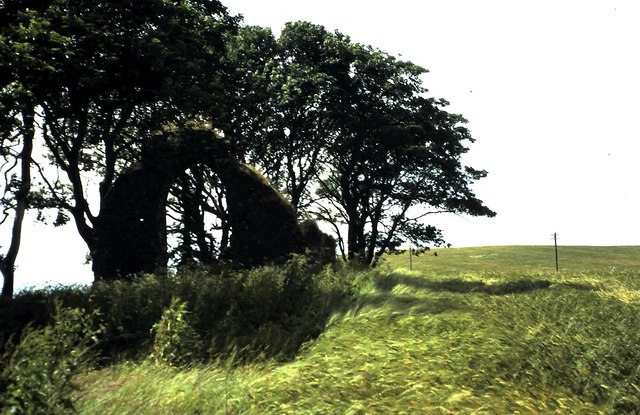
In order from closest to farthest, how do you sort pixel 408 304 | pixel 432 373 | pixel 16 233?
pixel 432 373 < pixel 408 304 < pixel 16 233

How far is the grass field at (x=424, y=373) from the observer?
6238 millimetres

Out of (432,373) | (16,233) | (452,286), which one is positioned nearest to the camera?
(432,373)

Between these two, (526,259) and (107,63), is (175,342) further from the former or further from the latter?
(526,259)

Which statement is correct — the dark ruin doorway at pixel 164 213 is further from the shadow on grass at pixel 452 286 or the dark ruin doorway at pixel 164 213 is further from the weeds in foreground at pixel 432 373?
the weeds in foreground at pixel 432 373

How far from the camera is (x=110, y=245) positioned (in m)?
14.3

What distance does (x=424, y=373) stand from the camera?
24.0 ft

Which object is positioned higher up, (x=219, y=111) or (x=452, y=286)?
(x=219, y=111)

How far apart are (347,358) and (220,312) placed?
13.9 feet

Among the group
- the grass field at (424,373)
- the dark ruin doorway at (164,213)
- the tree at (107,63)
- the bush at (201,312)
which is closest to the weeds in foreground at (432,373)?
the grass field at (424,373)

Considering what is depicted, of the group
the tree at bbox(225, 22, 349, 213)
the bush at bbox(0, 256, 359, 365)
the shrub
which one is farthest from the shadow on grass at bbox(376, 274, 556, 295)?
the tree at bbox(225, 22, 349, 213)

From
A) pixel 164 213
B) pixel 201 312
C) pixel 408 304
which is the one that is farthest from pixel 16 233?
pixel 408 304

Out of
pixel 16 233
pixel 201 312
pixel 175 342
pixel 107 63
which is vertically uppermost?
pixel 107 63

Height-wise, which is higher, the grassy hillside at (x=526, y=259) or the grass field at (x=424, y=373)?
the grassy hillside at (x=526, y=259)

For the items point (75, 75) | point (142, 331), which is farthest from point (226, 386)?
point (75, 75)
